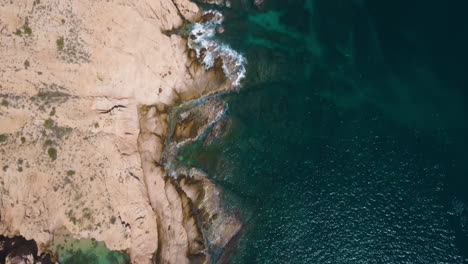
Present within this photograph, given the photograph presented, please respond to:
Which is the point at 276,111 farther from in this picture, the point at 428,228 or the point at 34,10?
the point at 34,10

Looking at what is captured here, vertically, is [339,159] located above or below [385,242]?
above

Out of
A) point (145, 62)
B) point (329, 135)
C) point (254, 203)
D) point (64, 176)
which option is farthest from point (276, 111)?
point (64, 176)

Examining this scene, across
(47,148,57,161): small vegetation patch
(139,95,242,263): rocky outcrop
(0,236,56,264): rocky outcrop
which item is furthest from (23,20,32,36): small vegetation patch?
(0,236,56,264): rocky outcrop

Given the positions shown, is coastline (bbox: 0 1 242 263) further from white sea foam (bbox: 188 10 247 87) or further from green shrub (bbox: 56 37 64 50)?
white sea foam (bbox: 188 10 247 87)

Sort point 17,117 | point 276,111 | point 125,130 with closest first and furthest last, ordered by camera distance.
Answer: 1. point 17,117
2. point 125,130
3. point 276,111

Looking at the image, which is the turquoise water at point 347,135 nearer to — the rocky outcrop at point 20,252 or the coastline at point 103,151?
the coastline at point 103,151

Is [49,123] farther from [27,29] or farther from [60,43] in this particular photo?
[27,29]

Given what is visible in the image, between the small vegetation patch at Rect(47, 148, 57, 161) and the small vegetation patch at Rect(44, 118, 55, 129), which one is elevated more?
the small vegetation patch at Rect(44, 118, 55, 129)

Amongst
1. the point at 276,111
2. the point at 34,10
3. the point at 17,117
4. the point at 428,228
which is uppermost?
the point at 34,10
